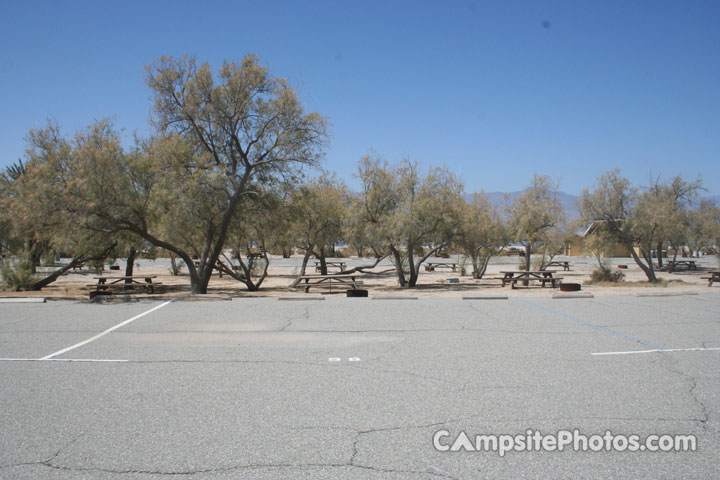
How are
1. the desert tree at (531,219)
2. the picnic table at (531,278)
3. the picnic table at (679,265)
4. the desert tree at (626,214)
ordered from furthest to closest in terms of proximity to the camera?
the picnic table at (679,265) < the desert tree at (531,219) < the desert tree at (626,214) < the picnic table at (531,278)

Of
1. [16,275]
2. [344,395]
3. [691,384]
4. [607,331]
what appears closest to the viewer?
[344,395]

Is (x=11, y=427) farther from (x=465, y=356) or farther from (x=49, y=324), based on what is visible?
(x=49, y=324)

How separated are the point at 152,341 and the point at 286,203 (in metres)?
11.3

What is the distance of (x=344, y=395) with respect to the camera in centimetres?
537

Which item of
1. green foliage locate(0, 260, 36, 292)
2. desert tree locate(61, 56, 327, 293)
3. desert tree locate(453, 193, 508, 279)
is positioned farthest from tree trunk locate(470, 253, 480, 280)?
green foliage locate(0, 260, 36, 292)

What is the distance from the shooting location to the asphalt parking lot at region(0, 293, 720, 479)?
377cm

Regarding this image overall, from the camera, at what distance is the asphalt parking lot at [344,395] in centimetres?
377

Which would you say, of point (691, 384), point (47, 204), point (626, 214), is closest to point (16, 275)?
point (47, 204)

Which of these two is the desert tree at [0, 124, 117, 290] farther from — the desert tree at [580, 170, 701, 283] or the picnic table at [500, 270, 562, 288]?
the desert tree at [580, 170, 701, 283]

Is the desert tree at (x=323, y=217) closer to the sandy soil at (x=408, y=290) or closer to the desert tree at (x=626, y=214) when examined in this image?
the sandy soil at (x=408, y=290)

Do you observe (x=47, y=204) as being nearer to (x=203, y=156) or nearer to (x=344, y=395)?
(x=203, y=156)

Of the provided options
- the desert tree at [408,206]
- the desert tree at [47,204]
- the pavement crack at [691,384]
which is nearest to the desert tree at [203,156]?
the desert tree at [47,204]

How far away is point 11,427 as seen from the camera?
4.46 meters

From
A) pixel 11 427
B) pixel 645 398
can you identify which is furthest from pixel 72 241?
pixel 645 398
